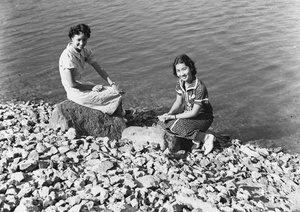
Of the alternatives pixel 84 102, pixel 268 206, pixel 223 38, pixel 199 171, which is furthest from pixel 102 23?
pixel 268 206

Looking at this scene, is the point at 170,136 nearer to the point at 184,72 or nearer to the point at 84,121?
the point at 184,72

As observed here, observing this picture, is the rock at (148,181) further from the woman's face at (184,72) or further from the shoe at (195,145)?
the woman's face at (184,72)

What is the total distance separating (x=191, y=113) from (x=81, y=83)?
257cm

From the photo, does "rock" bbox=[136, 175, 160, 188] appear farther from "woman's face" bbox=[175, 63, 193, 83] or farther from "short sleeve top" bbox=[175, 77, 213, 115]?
Answer: "woman's face" bbox=[175, 63, 193, 83]

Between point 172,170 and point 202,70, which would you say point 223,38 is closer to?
point 202,70

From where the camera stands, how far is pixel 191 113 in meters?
7.05

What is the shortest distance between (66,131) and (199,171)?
9.82 feet

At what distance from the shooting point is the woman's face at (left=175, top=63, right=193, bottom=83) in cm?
676

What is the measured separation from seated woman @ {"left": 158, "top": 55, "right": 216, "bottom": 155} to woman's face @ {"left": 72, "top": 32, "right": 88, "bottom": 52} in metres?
2.04

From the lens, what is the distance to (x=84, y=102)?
7.71 m

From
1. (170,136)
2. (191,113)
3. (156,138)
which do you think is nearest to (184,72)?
(191,113)

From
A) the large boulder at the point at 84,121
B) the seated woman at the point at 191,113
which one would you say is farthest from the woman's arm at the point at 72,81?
the seated woman at the point at 191,113

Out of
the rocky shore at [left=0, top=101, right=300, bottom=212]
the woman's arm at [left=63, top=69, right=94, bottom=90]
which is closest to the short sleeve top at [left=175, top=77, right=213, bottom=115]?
the rocky shore at [left=0, top=101, right=300, bottom=212]

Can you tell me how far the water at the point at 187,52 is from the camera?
983 centimetres
